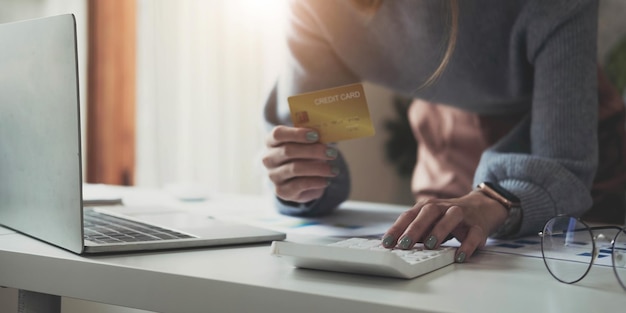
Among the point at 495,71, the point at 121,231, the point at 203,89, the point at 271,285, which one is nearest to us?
the point at 271,285

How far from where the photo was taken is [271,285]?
1.85 ft

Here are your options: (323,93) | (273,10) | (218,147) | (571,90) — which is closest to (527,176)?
(571,90)

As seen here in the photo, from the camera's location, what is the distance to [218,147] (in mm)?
3168

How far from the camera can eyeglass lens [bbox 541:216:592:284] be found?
2.02 feet

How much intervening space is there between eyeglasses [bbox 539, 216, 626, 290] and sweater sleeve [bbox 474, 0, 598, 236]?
0.23 m

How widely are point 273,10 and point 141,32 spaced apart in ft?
2.56

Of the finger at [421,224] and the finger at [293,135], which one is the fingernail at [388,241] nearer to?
the finger at [421,224]

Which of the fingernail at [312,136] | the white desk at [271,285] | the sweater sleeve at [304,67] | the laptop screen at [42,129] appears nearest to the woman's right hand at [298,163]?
the fingernail at [312,136]

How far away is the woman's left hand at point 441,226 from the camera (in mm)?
722

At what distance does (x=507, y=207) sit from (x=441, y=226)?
18 cm

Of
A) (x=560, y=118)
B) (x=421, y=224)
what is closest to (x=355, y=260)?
(x=421, y=224)

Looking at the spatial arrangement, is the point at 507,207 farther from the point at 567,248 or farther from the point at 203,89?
the point at 203,89

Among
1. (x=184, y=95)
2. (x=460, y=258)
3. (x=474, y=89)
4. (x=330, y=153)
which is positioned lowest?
(x=460, y=258)

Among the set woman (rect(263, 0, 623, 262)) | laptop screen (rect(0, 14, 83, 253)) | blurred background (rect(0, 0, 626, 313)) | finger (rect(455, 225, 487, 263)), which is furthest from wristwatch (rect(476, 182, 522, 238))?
blurred background (rect(0, 0, 626, 313))
